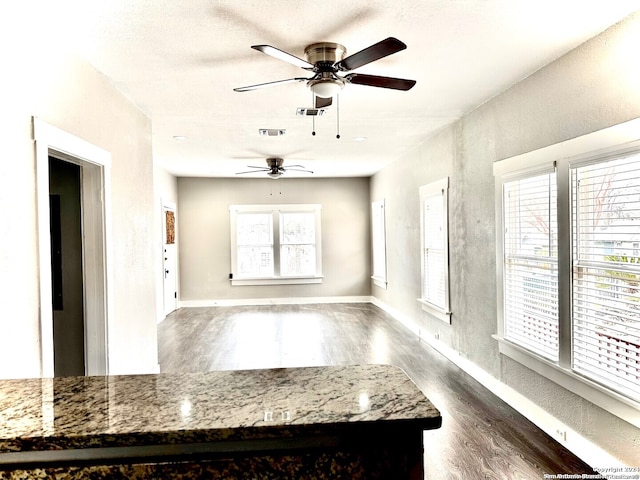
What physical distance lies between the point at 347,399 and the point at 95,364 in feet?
8.63

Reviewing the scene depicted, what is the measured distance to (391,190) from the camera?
7254mm

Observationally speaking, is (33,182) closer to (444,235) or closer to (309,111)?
(309,111)

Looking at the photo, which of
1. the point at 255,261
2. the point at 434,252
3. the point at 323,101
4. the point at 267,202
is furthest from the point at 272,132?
the point at 255,261

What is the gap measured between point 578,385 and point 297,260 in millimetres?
6569

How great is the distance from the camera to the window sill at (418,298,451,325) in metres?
4.85

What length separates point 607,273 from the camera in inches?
96.5

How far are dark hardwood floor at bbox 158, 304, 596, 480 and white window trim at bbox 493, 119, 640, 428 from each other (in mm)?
428

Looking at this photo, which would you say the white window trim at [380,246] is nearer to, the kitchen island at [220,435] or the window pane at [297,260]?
the window pane at [297,260]

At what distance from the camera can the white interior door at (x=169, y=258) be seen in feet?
24.6

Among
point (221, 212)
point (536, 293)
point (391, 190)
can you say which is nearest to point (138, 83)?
point (536, 293)

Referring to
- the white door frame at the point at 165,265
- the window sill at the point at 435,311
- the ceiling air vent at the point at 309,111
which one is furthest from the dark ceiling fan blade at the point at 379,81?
the white door frame at the point at 165,265

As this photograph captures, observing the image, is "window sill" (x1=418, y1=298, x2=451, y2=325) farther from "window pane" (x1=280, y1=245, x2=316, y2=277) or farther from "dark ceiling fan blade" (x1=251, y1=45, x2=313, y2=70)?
"window pane" (x1=280, y1=245, x2=316, y2=277)

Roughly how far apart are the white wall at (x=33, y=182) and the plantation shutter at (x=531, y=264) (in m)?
3.06

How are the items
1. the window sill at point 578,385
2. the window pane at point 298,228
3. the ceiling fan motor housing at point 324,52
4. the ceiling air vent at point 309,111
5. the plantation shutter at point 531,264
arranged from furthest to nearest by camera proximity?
1. the window pane at point 298,228
2. the ceiling air vent at point 309,111
3. the plantation shutter at point 531,264
4. the ceiling fan motor housing at point 324,52
5. the window sill at point 578,385
